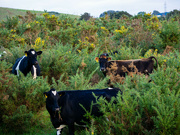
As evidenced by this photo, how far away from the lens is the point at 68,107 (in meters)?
4.34

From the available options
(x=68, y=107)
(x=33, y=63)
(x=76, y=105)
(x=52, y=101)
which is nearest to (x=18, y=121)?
(x=52, y=101)

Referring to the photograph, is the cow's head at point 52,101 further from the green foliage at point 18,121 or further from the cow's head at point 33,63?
the cow's head at point 33,63

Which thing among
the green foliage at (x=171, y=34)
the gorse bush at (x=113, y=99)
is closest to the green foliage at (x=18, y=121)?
the gorse bush at (x=113, y=99)

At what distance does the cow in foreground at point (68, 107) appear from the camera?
4.26m

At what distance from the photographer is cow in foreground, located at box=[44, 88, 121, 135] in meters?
4.26

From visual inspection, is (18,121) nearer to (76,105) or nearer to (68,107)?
(68,107)

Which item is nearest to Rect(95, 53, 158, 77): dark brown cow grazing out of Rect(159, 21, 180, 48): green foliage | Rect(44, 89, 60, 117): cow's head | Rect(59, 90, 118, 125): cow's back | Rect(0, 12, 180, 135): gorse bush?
Rect(0, 12, 180, 135): gorse bush

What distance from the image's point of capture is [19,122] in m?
5.11

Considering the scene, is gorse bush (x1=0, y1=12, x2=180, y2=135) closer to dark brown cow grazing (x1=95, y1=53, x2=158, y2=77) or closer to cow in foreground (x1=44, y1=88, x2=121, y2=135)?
cow in foreground (x1=44, y1=88, x2=121, y2=135)

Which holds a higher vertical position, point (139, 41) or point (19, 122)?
point (139, 41)

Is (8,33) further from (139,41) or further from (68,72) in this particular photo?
(139,41)

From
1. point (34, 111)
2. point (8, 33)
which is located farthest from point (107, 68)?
point (8, 33)

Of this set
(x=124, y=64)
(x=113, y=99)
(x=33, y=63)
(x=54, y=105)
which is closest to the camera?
(x=113, y=99)

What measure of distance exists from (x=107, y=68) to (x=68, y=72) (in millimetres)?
1707
